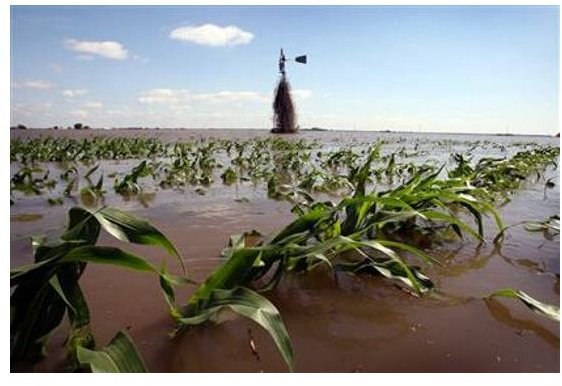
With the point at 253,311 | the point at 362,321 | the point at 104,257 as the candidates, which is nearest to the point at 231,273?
the point at 253,311

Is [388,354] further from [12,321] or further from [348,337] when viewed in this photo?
[12,321]

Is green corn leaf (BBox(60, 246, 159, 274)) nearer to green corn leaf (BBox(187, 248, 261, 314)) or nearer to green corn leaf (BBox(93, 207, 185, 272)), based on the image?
green corn leaf (BBox(93, 207, 185, 272))

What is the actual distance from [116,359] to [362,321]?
2.73 feet

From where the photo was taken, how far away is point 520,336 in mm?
1492

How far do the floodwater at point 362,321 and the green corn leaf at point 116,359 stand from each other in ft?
0.68

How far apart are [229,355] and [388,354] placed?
18.4 inches

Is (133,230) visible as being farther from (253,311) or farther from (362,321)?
(362,321)

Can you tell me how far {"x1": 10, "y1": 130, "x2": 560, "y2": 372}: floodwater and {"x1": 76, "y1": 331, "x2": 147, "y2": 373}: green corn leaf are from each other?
0.21 metres

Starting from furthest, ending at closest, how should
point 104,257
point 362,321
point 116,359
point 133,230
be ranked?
point 362,321 → point 133,230 → point 104,257 → point 116,359

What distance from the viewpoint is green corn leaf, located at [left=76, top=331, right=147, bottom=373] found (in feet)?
A: 3.54

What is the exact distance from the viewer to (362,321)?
160 centimetres

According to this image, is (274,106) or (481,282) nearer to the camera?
(481,282)
